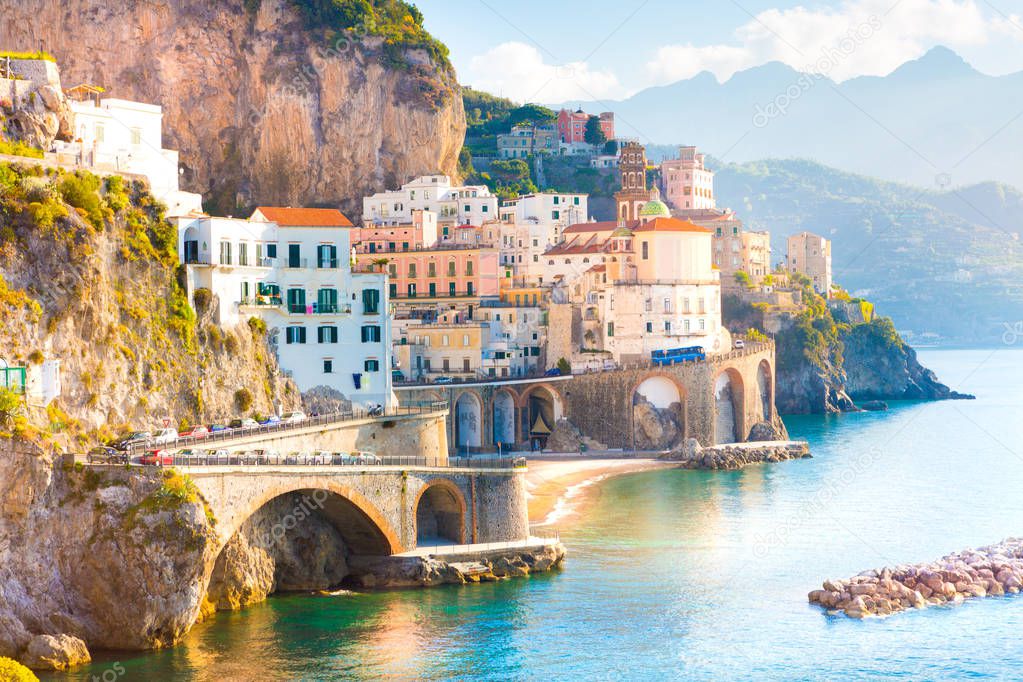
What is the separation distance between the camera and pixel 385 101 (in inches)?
4990

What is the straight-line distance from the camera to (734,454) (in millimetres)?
100625

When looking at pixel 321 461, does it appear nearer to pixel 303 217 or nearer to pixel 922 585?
pixel 303 217

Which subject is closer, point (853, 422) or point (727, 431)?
point (727, 431)

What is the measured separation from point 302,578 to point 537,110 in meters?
137

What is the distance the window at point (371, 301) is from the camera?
239 ft

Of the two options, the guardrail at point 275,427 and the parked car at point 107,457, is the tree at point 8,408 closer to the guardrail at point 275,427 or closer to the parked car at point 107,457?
the parked car at point 107,457

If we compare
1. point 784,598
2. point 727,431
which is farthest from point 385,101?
point 784,598

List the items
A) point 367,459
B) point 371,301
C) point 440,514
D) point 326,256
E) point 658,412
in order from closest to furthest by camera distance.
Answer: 1. point 367,459
2. point 440,514
3. point 326,256
4. point 371,301
5. point 658,412

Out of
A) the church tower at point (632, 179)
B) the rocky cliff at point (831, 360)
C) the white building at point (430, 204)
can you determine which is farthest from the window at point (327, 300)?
the rocky cliff at point (831, 360)

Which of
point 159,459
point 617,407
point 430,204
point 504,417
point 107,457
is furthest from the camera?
point 430,204

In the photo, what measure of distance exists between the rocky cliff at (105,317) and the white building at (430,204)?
58.2 m

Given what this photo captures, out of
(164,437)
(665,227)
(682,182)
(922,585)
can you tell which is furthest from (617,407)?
(682,182)

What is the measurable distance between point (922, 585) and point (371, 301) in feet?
101

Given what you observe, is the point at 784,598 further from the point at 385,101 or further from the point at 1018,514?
the point at 385,101
